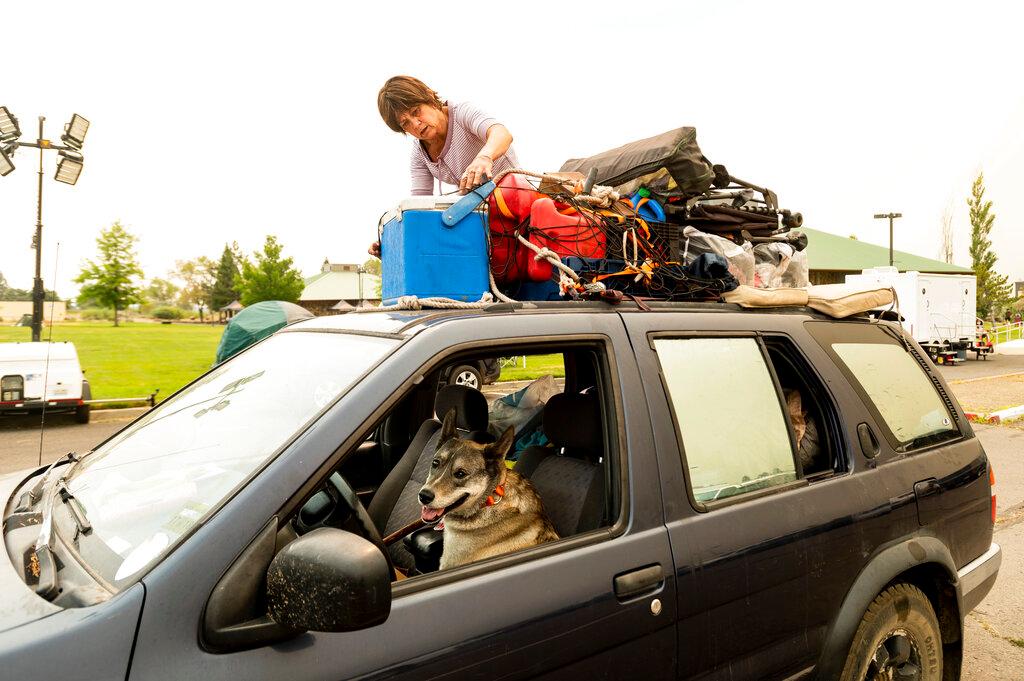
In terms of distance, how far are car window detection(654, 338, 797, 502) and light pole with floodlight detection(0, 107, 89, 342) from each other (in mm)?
4237

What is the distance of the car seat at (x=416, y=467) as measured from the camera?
2807 millimetres

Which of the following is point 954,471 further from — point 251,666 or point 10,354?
point 10,354

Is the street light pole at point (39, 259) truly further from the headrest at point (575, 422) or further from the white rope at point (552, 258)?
the headrest at point (575, 422)

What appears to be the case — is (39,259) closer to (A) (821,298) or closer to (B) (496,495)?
(B) (496,495)

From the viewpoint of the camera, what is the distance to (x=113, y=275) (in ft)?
69.1

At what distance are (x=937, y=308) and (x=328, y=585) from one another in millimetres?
27810

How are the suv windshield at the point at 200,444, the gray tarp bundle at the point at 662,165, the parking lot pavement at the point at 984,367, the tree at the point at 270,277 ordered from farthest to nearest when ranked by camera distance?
the tree at the point at 270,277 < the parking lot pavement at the point at 984,367 < the gray tarp bundle at the point at 662,165 < the suv windshield at the point at 200,444

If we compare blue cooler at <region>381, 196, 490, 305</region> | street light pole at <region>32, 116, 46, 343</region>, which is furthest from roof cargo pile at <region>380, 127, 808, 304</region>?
street light pole at <region>32, 116, 46, 343</region>

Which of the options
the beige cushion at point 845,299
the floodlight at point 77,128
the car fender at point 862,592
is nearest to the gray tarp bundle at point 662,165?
the beige cushion at point 845,299

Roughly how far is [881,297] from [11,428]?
1308 cm

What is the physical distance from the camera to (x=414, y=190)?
373 cm

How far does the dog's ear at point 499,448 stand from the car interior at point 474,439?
63 mm

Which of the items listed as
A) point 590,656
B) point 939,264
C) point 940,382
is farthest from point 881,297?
point 939,264

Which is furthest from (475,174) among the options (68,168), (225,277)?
(225,277)
